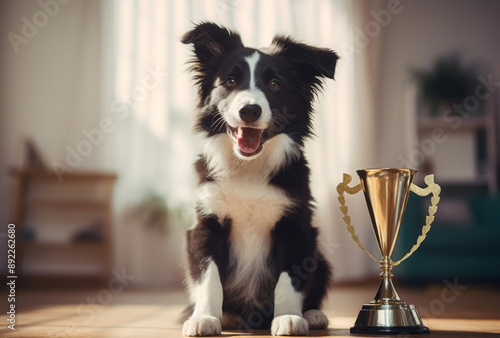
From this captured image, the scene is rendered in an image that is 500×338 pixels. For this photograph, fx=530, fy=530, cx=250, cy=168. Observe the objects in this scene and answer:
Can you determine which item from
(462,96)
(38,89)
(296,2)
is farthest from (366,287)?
(38,89)

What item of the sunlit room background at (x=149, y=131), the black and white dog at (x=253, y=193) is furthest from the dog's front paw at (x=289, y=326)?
the sunlit room background at (x=149, y=131)

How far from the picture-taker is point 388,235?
197cm

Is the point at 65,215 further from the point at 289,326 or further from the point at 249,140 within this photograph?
the point at 289,326

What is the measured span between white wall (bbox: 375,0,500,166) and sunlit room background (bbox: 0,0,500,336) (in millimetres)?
107

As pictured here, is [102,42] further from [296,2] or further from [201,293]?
[201,293]

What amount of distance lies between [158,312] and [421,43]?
4303 mm

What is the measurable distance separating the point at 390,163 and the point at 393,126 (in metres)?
0.40

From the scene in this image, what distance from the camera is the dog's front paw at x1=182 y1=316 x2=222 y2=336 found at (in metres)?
1.79

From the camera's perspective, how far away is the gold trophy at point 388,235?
73.7 inches

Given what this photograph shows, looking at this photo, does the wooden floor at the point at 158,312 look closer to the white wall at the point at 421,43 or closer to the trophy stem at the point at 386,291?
the trophy stem at the point at 386,291

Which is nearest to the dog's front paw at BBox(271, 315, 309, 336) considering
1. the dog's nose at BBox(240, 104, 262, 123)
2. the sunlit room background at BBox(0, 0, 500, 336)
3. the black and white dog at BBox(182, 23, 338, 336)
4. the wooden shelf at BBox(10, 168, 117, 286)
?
the black and white dog at BBox(182, 23, 338, 336)

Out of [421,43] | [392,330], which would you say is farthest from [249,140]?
[421,43]

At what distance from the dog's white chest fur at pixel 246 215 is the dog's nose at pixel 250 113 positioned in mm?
247

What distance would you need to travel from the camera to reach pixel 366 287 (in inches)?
190
